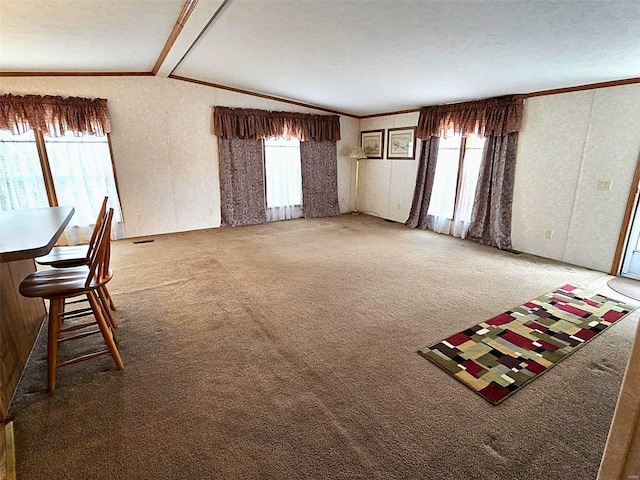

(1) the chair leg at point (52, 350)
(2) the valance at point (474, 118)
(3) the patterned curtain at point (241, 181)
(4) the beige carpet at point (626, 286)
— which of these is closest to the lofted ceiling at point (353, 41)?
(2) the valance at point (474, 118)

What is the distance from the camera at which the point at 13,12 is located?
2.52 m

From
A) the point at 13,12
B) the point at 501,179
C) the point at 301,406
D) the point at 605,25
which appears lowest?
the point at 301,406

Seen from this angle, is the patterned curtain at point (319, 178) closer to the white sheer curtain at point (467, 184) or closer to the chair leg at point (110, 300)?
the white sheer curtain at point (467, 184)

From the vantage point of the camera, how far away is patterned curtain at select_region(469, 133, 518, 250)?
4.45m

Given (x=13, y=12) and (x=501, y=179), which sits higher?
(x=13, y=12)

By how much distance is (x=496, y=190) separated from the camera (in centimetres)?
460

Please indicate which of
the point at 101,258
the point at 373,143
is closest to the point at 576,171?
the point at 373,143

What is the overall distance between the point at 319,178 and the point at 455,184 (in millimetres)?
2667

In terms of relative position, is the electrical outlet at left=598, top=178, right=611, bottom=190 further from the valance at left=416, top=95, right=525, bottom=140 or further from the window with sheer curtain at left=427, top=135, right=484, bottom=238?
the window with sheer curtain at left=427, top=135, right=484, bottom=238

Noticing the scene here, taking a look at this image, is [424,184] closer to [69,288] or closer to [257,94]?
[257,94]

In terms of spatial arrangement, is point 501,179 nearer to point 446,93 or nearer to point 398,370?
point 446,93

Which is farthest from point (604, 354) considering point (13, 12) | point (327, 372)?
point (13, 12)

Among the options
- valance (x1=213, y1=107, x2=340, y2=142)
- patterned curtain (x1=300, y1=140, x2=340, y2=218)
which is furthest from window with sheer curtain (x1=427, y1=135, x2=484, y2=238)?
valance (x1=213, y1=107, x2=340, y2=142)

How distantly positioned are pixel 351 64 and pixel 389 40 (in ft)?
2.74
